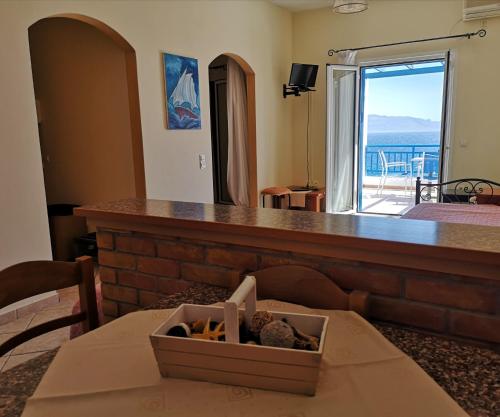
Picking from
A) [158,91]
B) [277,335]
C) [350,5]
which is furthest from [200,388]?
[350,5]

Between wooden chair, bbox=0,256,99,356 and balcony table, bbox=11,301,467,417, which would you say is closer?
balcony table, bbox=11,301,467,417

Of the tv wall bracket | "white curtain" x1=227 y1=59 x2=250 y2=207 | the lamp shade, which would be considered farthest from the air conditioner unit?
"white curtain" x1=227 y1=59 x2=250 y2=207

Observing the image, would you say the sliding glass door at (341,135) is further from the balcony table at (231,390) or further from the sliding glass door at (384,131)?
the balcony table at (231,390)

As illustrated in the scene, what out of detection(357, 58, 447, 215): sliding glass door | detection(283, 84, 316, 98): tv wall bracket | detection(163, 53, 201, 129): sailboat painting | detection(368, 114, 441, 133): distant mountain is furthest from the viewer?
detection(368, 114, 441, 133): distant mountain

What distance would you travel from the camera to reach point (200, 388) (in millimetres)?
692

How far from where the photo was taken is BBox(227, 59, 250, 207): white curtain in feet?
17.2

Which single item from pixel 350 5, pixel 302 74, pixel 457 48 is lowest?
pixel 302 74

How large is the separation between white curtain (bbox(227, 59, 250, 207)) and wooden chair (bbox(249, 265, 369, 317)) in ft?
→ 14.0

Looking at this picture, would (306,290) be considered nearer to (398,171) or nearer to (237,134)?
(237,134)

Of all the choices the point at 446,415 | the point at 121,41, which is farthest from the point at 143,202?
the point at 121,41

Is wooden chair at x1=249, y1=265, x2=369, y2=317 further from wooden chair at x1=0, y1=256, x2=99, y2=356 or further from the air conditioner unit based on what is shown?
the air conditioner unit

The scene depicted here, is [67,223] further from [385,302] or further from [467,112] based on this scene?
[467,112]

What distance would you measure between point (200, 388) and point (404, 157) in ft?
32.3

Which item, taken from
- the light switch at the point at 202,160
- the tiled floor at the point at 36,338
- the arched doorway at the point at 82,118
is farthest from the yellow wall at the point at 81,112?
the tiled floor at the point at 36,338
